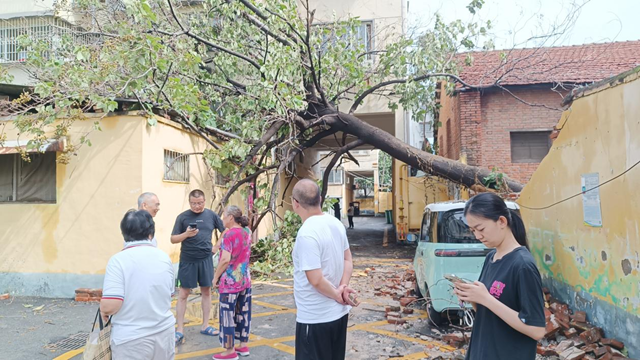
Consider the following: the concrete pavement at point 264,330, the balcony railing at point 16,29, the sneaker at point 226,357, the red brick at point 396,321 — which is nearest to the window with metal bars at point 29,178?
the concrete pavement at point 264,330

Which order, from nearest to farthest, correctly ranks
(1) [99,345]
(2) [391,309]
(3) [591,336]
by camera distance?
(1) [99,345], (3) [591,336], (2) [391,309]

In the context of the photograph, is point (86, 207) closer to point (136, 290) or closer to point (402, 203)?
point (136, 290)

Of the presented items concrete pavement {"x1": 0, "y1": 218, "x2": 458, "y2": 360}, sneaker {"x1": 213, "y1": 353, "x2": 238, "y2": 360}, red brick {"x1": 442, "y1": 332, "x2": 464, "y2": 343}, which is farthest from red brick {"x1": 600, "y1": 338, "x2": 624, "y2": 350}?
sneaker {"x1": 213, "y1": 353, "x2": 238, "y2": 360}

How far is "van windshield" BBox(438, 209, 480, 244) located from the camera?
548 cm

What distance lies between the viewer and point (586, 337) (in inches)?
177

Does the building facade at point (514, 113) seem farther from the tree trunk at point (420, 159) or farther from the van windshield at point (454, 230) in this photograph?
the van windshield at point (454, 230)

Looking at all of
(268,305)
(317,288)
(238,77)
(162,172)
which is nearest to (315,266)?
(317,288)

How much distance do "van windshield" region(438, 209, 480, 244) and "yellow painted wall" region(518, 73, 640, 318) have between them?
130 cm

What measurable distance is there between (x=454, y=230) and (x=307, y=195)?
3.28m

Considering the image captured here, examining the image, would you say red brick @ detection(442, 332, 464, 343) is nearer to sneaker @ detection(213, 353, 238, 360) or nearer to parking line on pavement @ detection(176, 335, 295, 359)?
parking line on pavement @ detection(176, 335, 295, 359)

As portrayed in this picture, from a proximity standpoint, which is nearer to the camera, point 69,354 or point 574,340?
point 574,340

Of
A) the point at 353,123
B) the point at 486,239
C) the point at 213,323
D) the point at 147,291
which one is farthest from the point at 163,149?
the point at 486,239

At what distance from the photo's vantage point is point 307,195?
2.94 meters

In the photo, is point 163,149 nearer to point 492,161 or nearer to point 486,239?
point 486,239
